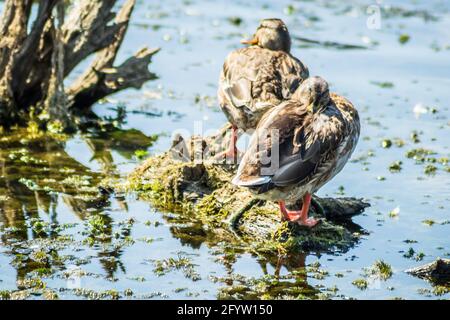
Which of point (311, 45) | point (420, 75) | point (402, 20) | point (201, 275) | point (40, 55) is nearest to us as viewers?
point (201, 275)

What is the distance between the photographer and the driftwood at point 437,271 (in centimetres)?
764

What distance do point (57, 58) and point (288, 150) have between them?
4.62 m

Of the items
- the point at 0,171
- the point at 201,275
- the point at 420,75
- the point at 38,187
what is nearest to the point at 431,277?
the point at 201,275

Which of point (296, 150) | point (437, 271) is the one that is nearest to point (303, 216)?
point (296, 150)

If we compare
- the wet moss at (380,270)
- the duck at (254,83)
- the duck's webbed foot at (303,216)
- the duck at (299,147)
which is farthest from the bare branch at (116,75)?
the wet moss at (380,270)

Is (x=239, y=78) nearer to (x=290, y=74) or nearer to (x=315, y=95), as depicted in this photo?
(x=290, y=74)

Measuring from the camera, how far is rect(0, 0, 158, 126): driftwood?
11617mm

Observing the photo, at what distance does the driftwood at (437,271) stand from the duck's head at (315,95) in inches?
66.3

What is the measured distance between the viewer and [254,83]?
9414 mm

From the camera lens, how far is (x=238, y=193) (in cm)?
924

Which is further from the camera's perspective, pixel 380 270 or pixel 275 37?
pixel 275 37

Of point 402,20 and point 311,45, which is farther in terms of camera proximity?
point 402,20
